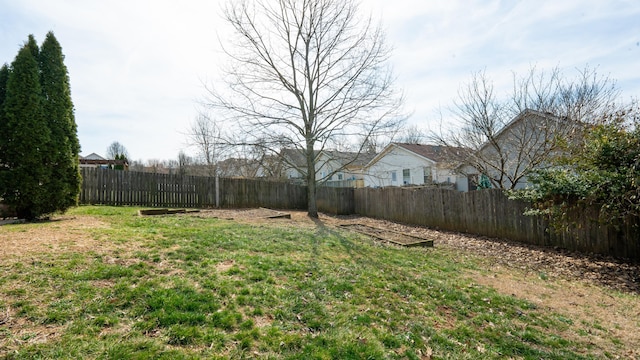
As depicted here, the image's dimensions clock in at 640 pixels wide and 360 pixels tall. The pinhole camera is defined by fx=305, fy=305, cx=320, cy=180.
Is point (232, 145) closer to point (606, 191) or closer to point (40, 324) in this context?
point (40, 324)

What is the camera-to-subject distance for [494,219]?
984 centimetres

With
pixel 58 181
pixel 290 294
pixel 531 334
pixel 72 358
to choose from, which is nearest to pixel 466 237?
pixel 531 334

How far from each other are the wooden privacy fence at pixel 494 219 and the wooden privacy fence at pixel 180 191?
16.5 feet

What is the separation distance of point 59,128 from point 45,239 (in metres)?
3.77

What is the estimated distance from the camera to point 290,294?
3.96 metres

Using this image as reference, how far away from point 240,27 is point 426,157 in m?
15.9

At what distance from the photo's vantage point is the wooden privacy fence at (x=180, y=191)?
11891 mm

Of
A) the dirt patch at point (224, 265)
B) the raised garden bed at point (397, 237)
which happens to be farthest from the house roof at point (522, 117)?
the dirt patch at point (224, 265)

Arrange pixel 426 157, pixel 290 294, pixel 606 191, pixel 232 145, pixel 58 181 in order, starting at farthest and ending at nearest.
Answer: pixel 426 157, pixel 232 145, pixel 58 181, pixel 606 191, pixel 290 294

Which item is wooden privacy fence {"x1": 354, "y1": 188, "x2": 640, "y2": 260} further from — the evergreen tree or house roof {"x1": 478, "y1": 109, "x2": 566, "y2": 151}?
the evergreen tree

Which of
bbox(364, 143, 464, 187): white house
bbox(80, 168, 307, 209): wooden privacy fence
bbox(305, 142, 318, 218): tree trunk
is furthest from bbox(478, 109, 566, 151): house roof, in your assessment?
bbox(80, 168, 307, 209): wooden privacy fence

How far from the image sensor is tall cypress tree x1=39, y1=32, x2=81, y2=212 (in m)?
6.98

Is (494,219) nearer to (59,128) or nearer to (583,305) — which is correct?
(583,305)

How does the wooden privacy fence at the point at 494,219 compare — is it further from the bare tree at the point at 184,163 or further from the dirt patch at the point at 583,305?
the bare tree at the point at 184,163
